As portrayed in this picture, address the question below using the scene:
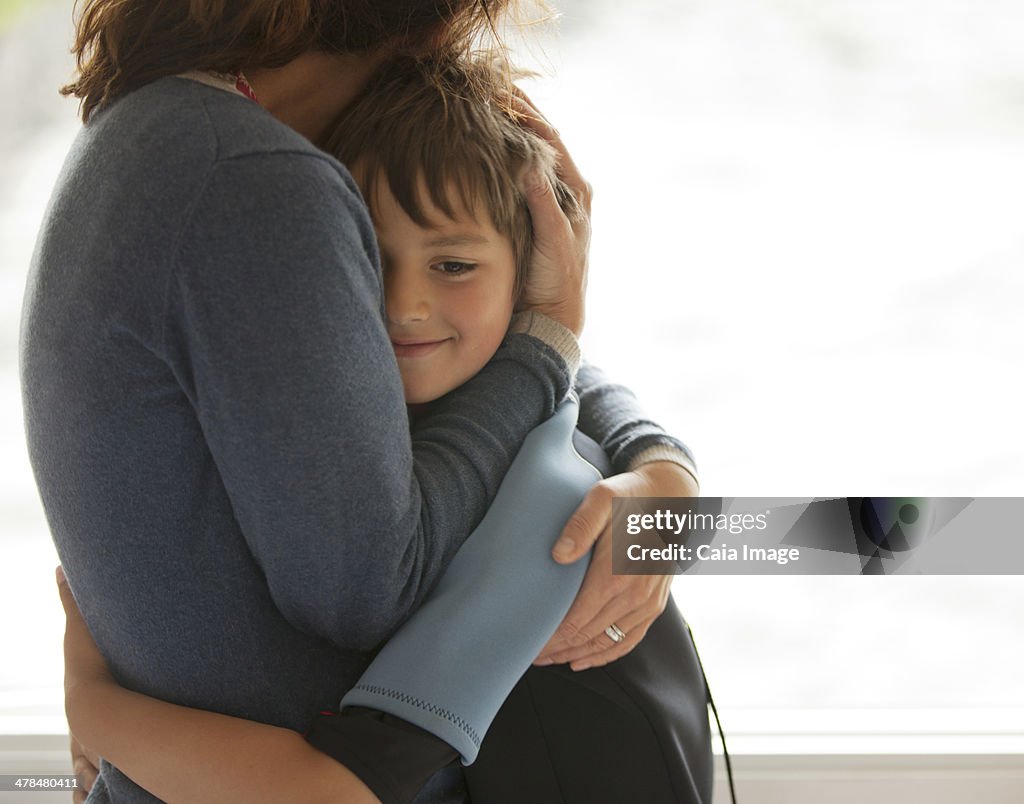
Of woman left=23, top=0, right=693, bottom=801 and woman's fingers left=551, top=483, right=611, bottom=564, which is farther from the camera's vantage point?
Answer: woman's fingers left=551, top=483, right=611, bottom=564

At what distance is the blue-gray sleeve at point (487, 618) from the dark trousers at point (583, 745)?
0.10 metres

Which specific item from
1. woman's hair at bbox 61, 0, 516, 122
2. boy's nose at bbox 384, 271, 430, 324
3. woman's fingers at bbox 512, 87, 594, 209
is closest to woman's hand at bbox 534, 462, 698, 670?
boy's nose at bbox 384, 271, 430, 324

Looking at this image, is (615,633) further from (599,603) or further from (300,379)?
(300,379)

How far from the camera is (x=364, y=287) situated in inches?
27.2

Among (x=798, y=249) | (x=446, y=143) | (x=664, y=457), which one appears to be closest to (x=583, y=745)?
(x=664, y=457)

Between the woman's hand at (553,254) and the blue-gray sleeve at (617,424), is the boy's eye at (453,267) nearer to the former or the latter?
the woman's hand at (553,254)

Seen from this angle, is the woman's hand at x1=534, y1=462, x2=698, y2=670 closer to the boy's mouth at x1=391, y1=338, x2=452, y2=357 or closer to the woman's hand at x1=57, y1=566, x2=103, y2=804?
the boy's mouth at x1=391, y1=338, x2=452, y2=357

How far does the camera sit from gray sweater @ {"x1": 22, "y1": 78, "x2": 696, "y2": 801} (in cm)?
66

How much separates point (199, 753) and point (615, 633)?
37cm

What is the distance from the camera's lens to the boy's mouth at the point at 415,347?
96 cm

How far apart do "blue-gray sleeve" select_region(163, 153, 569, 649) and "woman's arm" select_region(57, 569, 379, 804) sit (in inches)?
4.3

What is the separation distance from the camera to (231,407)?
669 millimetres

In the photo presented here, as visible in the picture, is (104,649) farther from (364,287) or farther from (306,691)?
(364,287)

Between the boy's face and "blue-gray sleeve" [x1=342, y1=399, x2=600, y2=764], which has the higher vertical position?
the boy's face
